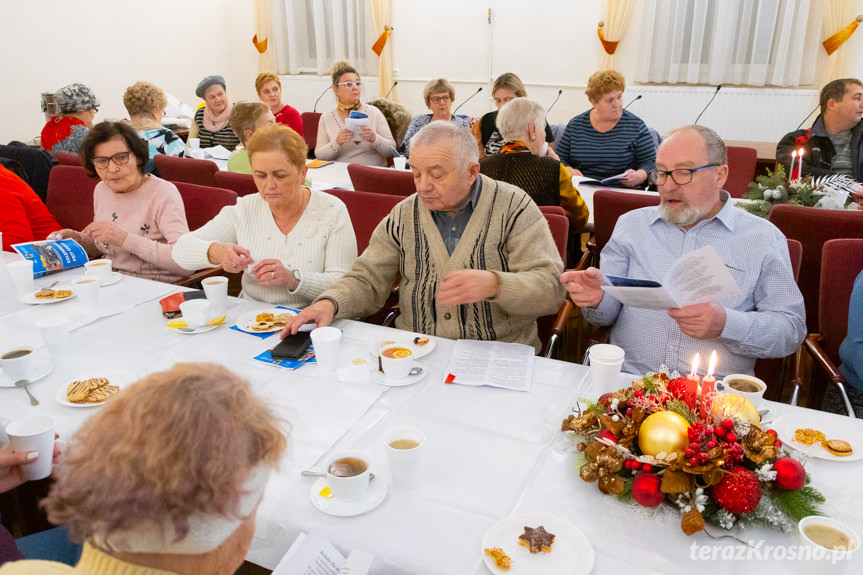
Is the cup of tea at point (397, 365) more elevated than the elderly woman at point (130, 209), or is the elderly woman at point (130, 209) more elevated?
the elderly woman at point (130, 209)

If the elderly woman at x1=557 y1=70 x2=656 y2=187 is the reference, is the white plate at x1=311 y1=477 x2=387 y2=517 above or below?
below

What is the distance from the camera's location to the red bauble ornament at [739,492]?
1.08 m

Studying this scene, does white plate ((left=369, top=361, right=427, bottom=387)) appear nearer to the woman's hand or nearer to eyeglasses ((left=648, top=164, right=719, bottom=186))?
the woman's hand

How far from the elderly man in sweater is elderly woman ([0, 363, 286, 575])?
1156 millimetres

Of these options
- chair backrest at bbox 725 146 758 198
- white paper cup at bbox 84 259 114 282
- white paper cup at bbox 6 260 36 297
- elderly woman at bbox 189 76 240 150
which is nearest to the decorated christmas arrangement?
white paper cup at bbox 84 259 114 282

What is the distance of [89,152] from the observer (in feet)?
9.12

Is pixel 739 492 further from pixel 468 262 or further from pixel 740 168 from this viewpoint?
pixel 740 168

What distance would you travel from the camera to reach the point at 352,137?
16.0ft

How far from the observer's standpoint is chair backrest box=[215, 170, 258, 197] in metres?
3.24

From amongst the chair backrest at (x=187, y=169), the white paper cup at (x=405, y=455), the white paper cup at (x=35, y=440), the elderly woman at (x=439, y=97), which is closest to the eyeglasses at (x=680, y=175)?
the white paper cup at (x=405, y=455)

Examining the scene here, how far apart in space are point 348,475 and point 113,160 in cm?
220

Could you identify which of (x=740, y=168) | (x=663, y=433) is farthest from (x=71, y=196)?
(x=740, y=168)

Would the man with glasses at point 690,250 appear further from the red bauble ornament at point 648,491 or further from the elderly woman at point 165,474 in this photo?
the elderly woman at point 165,474

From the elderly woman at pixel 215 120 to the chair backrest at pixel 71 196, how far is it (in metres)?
2.10
